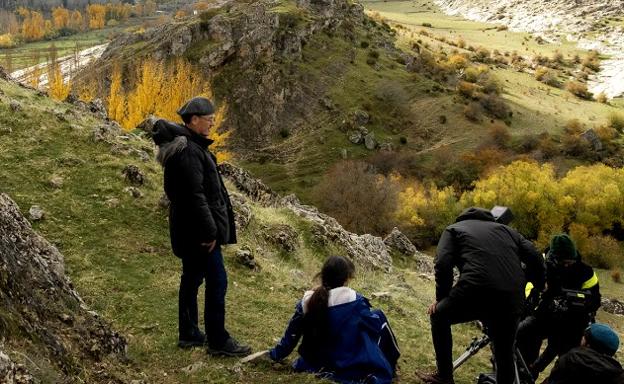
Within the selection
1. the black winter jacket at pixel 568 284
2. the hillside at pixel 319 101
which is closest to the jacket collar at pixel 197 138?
the black winter jacket at pixel 568 284

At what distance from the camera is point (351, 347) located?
6.70m

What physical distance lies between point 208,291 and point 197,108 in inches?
92.5

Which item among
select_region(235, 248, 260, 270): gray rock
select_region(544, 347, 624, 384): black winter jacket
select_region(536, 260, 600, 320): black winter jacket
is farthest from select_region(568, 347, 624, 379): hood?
select_region(235, 248, 260, 270): gray rock

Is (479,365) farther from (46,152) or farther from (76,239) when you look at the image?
(46,152)

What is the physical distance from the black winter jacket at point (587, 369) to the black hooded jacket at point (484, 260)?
30.6 inches

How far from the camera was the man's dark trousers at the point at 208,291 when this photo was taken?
6.90 m

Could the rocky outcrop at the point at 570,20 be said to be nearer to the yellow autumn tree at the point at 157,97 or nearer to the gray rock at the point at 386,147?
the gray rock at the point at 386,147

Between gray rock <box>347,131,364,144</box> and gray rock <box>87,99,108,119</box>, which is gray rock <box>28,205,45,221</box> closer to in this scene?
gray rock <box>87,99,108,119</box>

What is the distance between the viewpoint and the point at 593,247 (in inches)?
2418

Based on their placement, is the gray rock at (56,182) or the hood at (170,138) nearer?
the hood at (170,138)

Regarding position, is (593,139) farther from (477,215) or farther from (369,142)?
(477,215)

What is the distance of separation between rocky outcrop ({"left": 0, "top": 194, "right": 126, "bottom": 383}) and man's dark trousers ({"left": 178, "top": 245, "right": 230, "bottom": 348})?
945 mm

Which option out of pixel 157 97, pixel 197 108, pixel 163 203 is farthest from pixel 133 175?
pixel 157 97

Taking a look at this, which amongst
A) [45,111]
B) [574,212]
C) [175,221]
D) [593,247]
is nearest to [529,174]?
[574,212]
